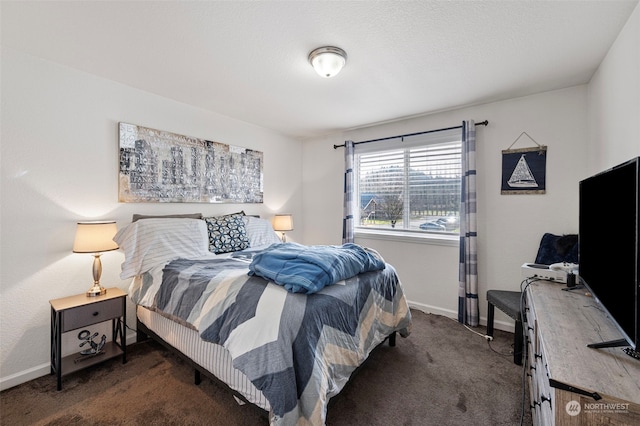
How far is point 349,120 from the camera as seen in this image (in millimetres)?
3523

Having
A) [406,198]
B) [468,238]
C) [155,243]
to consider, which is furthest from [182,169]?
[468,238]

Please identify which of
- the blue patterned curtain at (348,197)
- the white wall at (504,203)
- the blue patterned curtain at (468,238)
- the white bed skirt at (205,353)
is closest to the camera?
the white bed skirt at (205,353)

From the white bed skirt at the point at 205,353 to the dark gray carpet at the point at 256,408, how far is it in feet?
0.41

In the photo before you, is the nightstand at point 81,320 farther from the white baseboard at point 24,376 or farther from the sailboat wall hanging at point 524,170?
the sailboat wall hanging at point 524,170

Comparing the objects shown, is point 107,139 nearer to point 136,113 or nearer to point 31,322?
point 136,113

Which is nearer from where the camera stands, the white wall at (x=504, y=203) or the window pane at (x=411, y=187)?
the white wall at (x=504, y=203)

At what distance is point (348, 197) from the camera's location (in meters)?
3.82

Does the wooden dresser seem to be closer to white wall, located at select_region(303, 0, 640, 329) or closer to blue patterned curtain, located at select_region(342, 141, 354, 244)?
white wall, located at select_region(303, 0, 640, 329)

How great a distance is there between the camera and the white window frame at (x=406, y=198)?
3.17 meters

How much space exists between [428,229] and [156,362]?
314 cm

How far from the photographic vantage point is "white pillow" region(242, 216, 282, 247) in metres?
3.13

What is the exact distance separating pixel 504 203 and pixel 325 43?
2.39m

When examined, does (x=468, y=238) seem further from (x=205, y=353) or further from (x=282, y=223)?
(x=205, y=353)

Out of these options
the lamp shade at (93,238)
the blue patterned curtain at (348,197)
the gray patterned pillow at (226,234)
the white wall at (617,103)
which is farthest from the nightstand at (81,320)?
the white wall at (617,103)
